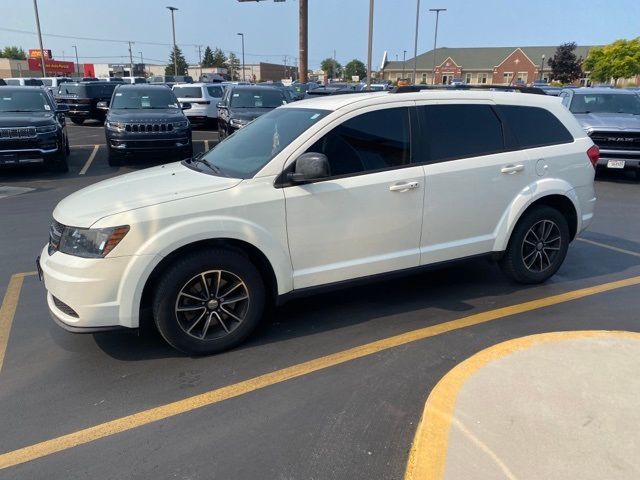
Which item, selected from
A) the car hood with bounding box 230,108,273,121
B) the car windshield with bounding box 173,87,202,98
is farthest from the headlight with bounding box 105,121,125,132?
the car windshield with bounding box 173,87,202,98

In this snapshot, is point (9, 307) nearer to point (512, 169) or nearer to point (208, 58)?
point (512, 169)

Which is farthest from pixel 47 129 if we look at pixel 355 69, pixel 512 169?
pixel 355 69

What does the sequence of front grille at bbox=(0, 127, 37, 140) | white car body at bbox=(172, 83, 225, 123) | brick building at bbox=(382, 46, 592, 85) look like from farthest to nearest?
brick building at bbox=(382, 46, 592, 85), white car body at bbox=(172, 83, 225, 123), front grille at bbox=(0, 127, 37, 140)

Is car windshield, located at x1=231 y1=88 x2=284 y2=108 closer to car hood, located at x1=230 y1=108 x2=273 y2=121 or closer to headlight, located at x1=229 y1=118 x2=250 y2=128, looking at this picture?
car hood, located at x1=230 y1=108 x2=273 y2=121

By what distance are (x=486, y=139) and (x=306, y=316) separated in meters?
2.26

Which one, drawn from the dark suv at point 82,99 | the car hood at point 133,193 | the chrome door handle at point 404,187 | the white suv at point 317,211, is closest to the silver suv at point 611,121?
the white suv at point 317,211

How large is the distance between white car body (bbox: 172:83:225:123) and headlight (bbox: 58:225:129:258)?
17.7 metres

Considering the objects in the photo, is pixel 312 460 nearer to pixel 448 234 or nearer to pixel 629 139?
pixel 448 234

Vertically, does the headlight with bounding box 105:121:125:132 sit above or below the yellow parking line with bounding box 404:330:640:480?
above

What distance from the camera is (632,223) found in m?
7.85

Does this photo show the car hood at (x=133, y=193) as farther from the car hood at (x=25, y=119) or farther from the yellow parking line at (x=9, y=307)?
the car hood at (x=25, y=119)

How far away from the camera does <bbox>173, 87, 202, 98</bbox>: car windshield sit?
68.7 feet

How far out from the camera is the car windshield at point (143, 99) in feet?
43.0

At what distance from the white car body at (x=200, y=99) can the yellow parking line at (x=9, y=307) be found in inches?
624
